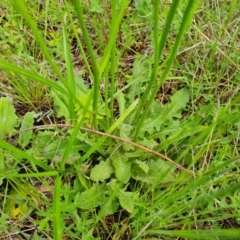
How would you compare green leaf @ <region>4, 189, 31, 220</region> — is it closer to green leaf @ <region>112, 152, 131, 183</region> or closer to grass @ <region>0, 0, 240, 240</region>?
grass @ <region>0, 0, 240, 240</region>

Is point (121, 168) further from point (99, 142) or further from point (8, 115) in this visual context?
point (8, 115)

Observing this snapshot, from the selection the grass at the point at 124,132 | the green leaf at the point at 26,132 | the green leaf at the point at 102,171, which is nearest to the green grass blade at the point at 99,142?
the grass at the point at 124,132

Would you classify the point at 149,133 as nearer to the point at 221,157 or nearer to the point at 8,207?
the point at 221,157

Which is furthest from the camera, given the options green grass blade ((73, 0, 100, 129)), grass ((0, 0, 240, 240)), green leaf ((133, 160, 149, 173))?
green leaf ((133, 160, 149, 173))

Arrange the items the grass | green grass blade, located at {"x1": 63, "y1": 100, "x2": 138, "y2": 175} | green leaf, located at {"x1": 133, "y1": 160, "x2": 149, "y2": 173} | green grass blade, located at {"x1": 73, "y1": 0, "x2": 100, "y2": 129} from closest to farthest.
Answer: green grass blade, located at {"x1": 73, "y1": 0, "x2": 100, "y2": 129}, green grass blade, located at {"x1": 63, "y1": 100, "x2": 138, "y2": 175}, the grass, green leaf, located at {"x1": 133, "y1": 160, "x2": 149, "y2": 173}

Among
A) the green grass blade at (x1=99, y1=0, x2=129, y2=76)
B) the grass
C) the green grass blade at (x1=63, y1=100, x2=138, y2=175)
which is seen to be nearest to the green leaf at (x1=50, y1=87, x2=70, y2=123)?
the grass

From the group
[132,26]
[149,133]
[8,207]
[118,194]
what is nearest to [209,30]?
[132,26]

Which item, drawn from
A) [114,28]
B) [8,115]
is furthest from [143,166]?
[114,28]
